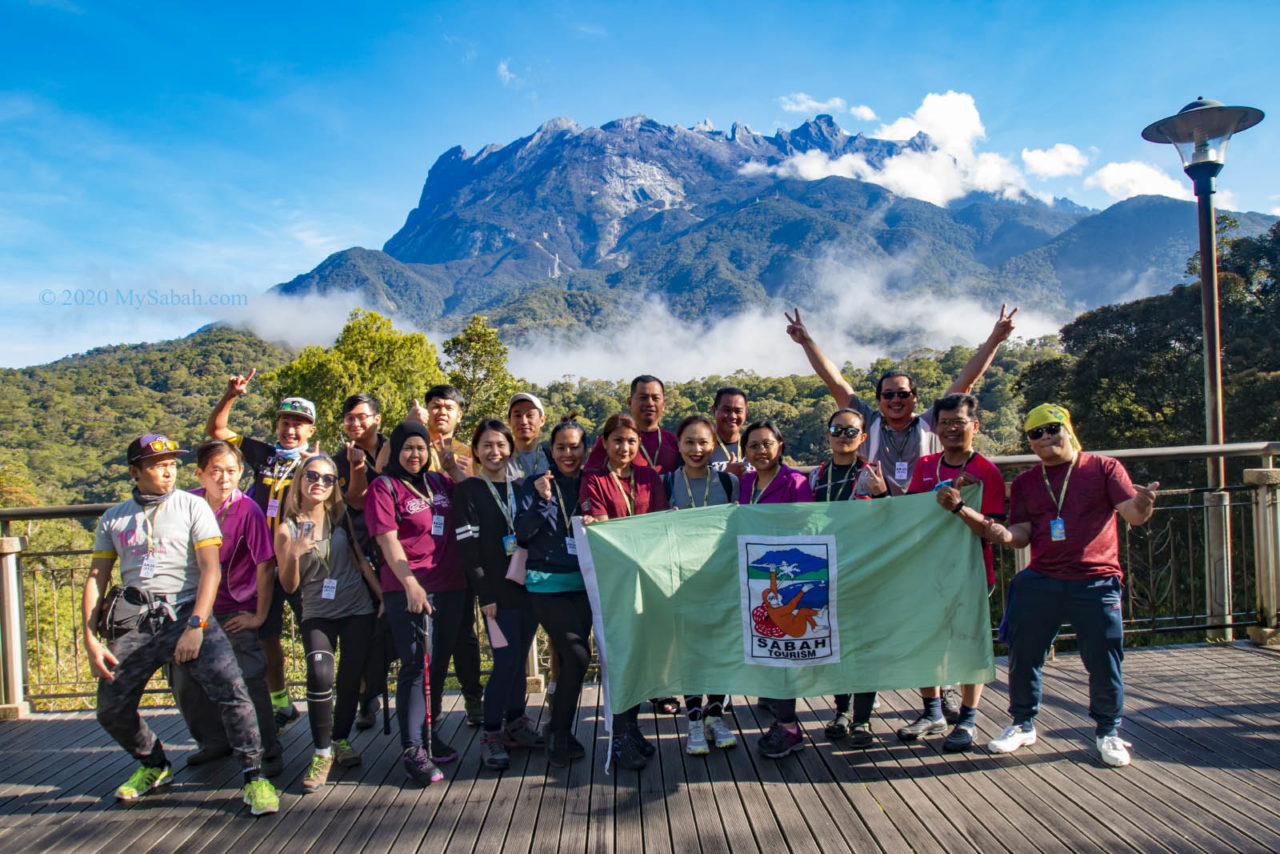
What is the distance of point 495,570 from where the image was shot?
13.0ft

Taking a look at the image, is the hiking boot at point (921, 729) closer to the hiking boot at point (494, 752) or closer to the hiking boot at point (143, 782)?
A: the hiking boot at point (494, 752)

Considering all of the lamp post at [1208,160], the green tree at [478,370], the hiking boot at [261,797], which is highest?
the green tree at [478,370]

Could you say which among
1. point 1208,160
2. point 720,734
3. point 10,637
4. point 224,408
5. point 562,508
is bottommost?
point 720,734

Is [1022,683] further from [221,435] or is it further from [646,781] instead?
[221,435]

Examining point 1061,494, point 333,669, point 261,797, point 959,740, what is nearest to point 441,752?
point 333,669

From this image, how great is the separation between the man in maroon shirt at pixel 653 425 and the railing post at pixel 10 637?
4.40m

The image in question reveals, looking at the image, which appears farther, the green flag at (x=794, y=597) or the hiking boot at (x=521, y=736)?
the hiking boot at (x=521, y=736)

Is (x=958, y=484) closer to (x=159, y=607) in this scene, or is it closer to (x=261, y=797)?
(x=261, y=797)

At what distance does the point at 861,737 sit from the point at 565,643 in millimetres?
1651

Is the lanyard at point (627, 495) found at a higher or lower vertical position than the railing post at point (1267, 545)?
higher

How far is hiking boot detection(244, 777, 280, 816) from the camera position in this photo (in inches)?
136

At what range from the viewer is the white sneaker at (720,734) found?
3.96 m

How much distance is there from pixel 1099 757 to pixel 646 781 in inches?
90.3

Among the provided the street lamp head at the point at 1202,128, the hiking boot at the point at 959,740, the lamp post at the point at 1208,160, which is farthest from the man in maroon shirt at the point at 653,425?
the street lamp head at the point at 1202,128
